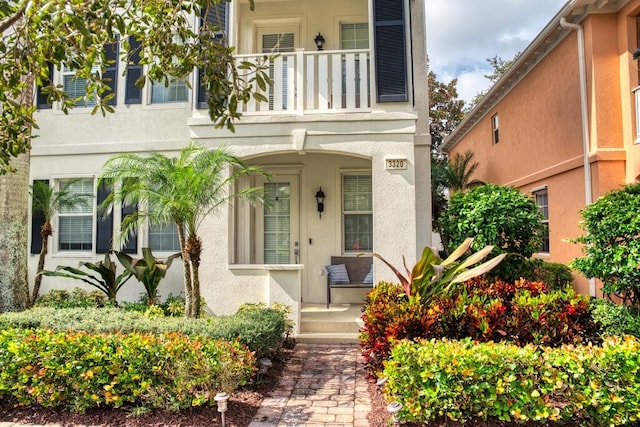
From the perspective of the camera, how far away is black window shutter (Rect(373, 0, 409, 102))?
766 centimetres

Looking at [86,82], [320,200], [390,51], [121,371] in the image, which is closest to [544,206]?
[320,200]

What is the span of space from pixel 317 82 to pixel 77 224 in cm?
582

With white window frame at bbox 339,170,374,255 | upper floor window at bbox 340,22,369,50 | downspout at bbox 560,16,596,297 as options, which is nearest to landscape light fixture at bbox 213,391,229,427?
white window frame at bbox 339,170,374,255

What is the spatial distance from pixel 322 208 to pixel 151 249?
365 cm

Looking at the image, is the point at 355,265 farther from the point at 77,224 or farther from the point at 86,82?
the point at 86,82

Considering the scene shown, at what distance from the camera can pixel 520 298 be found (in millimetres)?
5348

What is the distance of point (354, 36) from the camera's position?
953cm

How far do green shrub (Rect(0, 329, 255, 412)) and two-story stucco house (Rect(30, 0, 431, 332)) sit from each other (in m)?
2.99

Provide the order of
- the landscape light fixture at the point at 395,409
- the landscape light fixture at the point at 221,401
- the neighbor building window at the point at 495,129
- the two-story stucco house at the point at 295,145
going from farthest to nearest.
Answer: the neighbor building window at the point at 495,129
the two-story stucco house at the point at 295,145
the landscape light fixture at the point at 221,401
the landscape light fixture at the point at 395,409

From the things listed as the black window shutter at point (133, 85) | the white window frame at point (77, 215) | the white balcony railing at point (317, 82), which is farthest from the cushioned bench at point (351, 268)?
the black window shutter at point (133, 85)

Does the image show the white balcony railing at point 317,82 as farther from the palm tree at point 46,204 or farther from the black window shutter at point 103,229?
the palm tree at point 46,204

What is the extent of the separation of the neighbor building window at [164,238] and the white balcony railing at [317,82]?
115 inches

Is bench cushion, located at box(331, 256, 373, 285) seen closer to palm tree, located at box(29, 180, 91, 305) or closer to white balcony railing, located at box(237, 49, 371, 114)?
white balcony railing, located at box(237, 49, 371, 114)

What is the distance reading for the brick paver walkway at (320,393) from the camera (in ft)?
14.3
